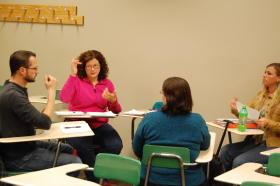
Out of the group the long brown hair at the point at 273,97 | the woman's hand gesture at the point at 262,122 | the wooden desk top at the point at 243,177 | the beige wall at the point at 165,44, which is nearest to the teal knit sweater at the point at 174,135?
the wooden desk top at the point at 243,177

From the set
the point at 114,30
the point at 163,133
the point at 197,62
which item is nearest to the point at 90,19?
the point at 114,30

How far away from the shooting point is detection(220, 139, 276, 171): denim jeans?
281cm

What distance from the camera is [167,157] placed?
81.6 inches

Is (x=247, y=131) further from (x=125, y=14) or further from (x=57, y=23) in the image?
(x=57, y=23)

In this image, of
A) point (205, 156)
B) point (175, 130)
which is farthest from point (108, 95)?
point (205, 156)

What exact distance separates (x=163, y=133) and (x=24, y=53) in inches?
49.7

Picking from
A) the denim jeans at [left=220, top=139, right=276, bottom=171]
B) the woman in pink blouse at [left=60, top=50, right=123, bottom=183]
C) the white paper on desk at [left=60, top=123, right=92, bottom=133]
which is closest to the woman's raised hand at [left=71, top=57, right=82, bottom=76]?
the woman in pink blouse at [left=60, top=50, right=123, bottom=183]

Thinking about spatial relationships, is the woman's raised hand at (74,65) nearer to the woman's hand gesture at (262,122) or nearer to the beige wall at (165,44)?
the beige wall at (165,44)

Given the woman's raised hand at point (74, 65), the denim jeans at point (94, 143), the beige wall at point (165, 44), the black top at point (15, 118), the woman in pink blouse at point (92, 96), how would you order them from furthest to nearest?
the beige wall at point (165, 44)
the woman's raised hand at point (74, 65)
the woman in pink blouse at point (92, 96)
the denim jeans at point (94, 143)
the black top at point (15, 118)

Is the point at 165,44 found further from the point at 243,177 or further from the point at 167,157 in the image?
the point at 243,177

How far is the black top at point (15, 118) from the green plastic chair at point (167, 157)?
84cm

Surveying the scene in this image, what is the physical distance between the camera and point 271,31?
3.93m

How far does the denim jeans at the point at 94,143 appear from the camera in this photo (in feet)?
9.86

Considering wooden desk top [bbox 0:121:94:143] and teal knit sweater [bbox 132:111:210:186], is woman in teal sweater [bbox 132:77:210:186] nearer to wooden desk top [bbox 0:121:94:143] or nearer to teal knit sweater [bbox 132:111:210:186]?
teal knit sweater [bbox 132:111:210:186]
